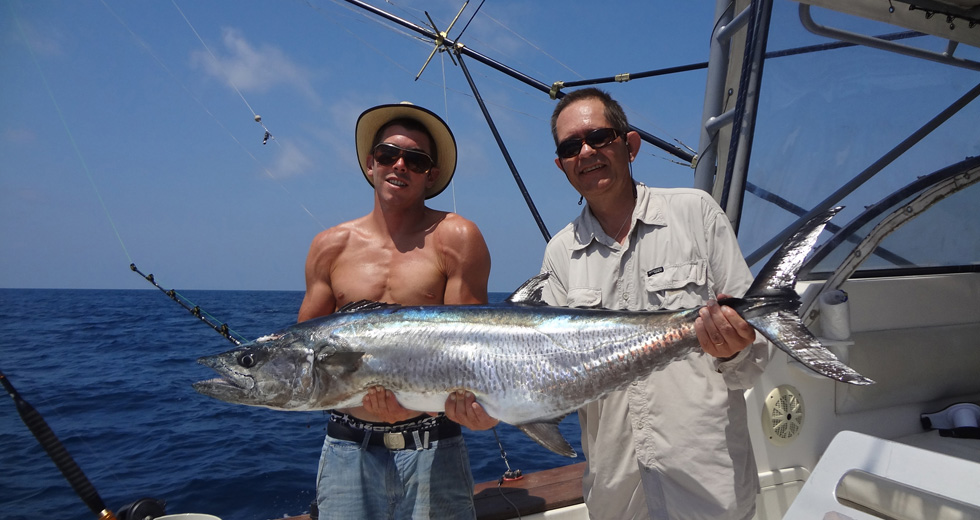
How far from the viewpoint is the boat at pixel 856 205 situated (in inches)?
121

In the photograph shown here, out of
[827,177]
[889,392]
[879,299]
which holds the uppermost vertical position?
[827,177]

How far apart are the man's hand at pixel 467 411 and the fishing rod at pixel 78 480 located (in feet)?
5.10

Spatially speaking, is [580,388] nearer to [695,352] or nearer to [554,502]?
[695,352]

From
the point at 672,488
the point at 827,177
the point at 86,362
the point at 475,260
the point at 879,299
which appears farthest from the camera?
the point at 86,362

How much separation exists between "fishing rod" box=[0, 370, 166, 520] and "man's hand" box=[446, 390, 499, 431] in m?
1.55

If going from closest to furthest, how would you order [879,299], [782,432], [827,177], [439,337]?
[439,337], [782,432], [879,299], [827,177]

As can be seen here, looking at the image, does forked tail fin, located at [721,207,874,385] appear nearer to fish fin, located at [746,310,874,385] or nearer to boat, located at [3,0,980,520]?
fish fin, located at [746,310,874,385]

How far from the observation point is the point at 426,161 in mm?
2711

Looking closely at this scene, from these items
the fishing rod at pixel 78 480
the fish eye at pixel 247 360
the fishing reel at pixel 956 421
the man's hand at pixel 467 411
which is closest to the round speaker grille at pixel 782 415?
the fishing reel at pixel 956 421

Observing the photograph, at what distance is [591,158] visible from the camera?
2297mm

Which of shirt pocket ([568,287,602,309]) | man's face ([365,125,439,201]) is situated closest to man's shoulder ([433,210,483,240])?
man's face ([365,125,439,201])

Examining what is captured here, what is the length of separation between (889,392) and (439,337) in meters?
2.93

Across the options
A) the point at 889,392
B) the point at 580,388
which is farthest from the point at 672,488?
the point at 889,392

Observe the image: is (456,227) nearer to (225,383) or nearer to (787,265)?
(225,383)
